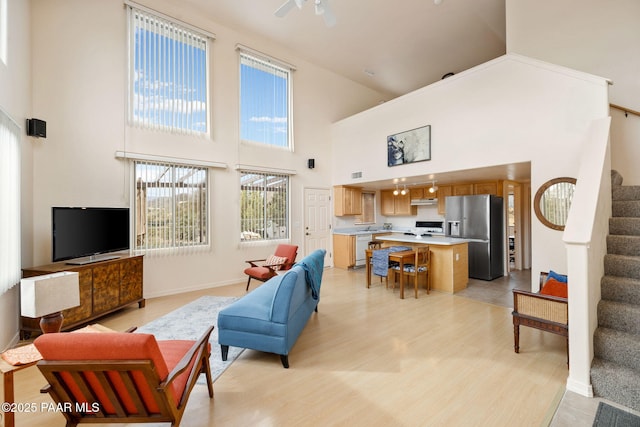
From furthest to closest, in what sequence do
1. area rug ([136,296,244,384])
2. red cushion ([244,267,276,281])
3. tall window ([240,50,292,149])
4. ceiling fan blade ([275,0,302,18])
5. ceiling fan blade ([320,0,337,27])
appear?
tall window ([240,50,292,149])
red cushion ([244,267,276,281])
ceiling fan blade ([275,0,302,18])
ceiling fan blade ([320,0,337,27])
area rug ([136,296,244,384])

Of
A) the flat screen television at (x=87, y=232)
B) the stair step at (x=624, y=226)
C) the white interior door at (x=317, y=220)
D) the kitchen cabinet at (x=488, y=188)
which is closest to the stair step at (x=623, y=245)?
the stair step at (x=624, y=226)

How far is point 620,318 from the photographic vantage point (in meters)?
2.27

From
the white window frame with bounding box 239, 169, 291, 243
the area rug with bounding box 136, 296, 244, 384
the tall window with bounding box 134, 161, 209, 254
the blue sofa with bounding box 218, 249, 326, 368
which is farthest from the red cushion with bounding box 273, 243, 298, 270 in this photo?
the blue sofa with bounding box 218, 249, 326, 368

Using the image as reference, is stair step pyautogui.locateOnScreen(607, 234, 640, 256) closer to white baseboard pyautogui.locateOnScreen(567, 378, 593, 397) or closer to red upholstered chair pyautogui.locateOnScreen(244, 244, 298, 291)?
white baseboard pyautogui.locateOnScreen(567, 378, 593, 397)

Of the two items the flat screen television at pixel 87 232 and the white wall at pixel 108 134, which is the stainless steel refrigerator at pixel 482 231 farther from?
the flat screen television at pixel 87 232

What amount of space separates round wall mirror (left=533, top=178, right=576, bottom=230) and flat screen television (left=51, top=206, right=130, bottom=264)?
19.5 feet

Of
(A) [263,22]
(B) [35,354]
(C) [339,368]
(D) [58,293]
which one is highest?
(A) [263,22]

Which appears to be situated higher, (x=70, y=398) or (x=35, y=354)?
(x=35, y=354)

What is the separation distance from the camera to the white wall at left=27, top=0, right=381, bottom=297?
3789mm

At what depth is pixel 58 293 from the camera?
186 cm

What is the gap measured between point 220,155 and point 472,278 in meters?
5.84

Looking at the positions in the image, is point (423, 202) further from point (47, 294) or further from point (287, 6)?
point (47, 294)

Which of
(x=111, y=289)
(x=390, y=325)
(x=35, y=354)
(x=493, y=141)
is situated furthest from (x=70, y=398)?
(x=493, y=141)

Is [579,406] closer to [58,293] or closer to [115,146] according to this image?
[58,293]
